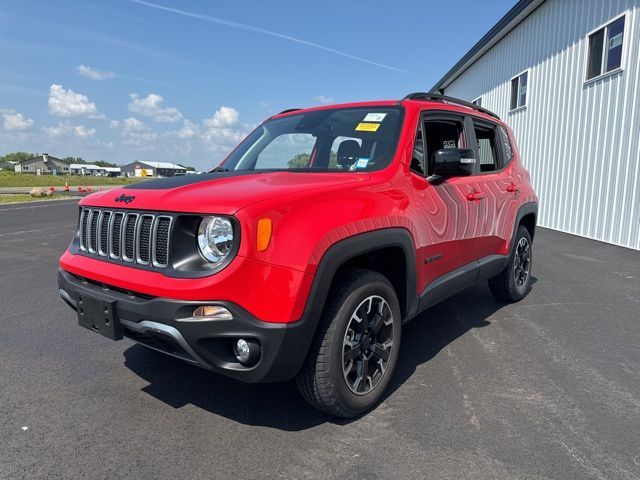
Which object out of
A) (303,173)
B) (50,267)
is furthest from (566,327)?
(50,267)

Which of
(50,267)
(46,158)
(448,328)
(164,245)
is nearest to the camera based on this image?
(164,245)

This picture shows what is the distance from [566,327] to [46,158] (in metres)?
149

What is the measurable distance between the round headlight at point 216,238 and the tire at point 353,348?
0.64 meters

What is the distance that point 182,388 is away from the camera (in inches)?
122

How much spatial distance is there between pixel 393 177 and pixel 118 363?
2441mm

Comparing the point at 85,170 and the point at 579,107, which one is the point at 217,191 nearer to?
the point at 579,107

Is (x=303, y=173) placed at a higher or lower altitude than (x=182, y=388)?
higher

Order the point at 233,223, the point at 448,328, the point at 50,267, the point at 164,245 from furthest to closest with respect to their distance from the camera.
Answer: the point at 50,267 < the point at 448,328 < the point at 164,245 < the point at 233,223

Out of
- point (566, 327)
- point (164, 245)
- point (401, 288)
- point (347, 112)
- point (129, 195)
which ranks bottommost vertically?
point (566, 327)

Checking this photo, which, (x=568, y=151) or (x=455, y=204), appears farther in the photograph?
(x=568, y=151)

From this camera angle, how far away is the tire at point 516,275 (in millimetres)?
4855

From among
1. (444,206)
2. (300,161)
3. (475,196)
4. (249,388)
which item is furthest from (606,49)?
(249,388)

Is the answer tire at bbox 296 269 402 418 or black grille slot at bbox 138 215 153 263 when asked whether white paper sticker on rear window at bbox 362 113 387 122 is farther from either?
black grille slot at bbox 138 215 153 263

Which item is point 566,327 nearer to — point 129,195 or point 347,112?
point 347,112
